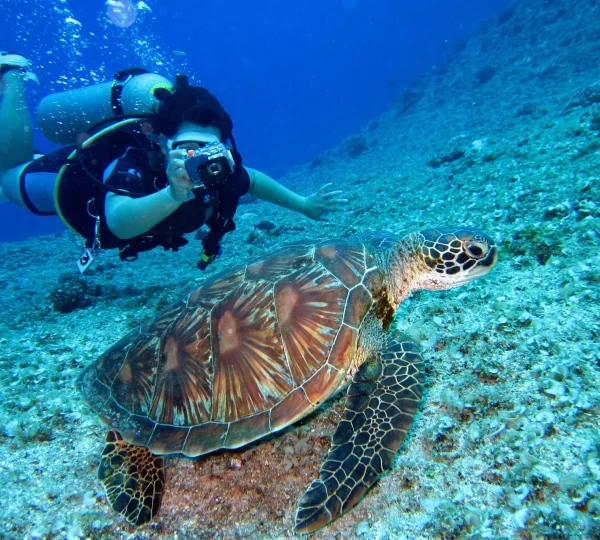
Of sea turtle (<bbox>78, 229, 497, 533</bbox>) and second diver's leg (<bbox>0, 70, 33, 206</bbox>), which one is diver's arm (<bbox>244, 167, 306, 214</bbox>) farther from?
second diver's leg (<bbox>0, 70, 33, 206</bbox>)

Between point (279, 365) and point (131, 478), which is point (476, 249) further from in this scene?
point (131, 478)

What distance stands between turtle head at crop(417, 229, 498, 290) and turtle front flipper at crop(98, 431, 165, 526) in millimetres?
2631

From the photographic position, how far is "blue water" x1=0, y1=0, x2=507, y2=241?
44.8m

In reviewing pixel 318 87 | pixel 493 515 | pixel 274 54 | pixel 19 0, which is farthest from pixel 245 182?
pixel 274 54

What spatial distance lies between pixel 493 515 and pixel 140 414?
7.95ft

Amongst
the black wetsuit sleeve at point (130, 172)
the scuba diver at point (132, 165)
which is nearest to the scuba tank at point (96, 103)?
the scuba diver at point (132, 165)

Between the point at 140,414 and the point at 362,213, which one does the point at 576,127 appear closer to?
the point at 362,213

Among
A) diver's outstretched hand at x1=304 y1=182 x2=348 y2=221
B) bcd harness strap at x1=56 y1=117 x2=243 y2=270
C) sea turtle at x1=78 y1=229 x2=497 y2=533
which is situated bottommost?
sea turtle at x1=78 y1=229 x2=497 y2=533

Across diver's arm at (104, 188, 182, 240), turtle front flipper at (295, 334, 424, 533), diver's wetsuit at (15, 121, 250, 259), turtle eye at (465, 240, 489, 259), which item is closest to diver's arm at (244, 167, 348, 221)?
diver's wetsuit at (15, 121, 250, 259)

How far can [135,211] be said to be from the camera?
3.22 m

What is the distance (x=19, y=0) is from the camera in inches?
1029

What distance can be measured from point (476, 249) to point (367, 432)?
1.64 meters

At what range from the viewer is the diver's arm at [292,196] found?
5.07 metres

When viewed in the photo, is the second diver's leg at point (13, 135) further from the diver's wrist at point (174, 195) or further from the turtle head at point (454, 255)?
the turtle head at point (454, 255)
